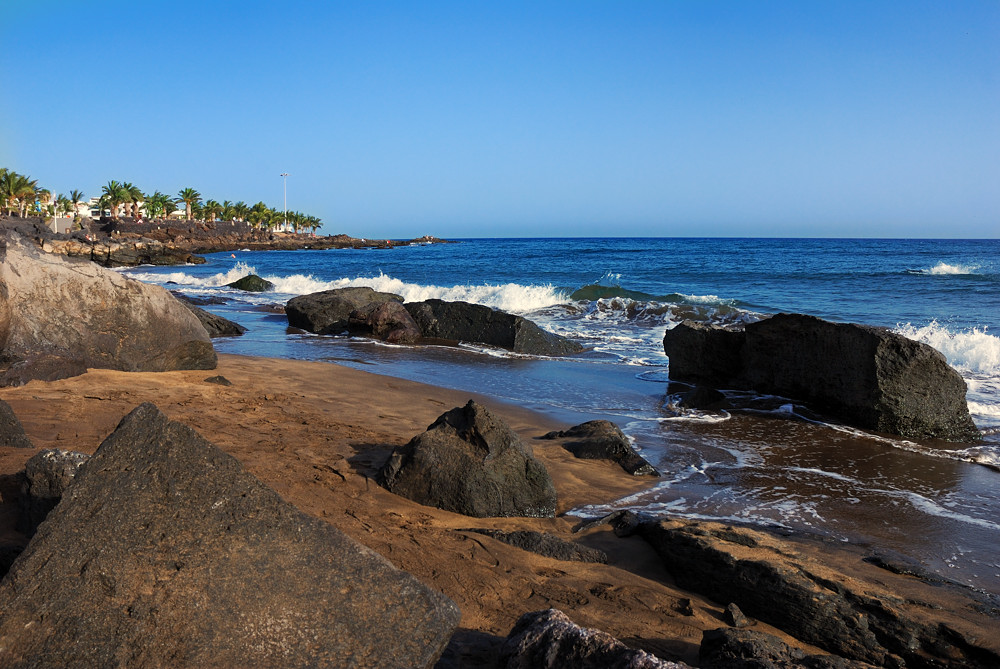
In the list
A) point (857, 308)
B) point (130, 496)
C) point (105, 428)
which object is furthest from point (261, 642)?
point (857, 308)

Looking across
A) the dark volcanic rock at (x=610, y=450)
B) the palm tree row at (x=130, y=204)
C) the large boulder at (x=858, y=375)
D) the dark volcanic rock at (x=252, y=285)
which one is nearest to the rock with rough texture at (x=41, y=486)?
the dark volcanic rock at (x=610, y=450)

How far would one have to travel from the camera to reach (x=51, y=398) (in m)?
5.88

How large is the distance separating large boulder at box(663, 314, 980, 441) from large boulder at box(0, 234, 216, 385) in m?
7.31

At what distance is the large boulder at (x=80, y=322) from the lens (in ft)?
21.4

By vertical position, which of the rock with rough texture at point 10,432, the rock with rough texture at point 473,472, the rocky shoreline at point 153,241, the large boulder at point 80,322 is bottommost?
the rock with rough texture at point 473,472

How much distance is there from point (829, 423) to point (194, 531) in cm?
810

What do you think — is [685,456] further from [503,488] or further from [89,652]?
[89,652]

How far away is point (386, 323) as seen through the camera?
14.8 meters

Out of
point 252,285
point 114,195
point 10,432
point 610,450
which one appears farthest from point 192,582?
point 114,195

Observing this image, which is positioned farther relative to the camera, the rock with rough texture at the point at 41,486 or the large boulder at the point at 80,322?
the large boulder at the point at 80,322

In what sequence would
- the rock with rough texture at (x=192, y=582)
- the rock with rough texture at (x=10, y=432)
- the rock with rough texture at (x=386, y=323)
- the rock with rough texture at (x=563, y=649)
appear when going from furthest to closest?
1. the rock with rough texture at (x=386, y=323)
2. the rock with rough texture at (x=10, y=432)
3. the rock with rough texture at (x=563, y=649)
4. the rock with rough texture at (x=192, y=582)

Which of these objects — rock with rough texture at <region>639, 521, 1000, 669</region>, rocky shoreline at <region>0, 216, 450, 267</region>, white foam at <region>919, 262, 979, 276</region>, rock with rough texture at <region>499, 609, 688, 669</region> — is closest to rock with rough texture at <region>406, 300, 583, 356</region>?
rock with rough texture at <region>639, 521, 1000, 669</region>

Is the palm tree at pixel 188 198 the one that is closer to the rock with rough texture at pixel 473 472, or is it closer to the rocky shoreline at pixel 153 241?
the rocky shoreline at pixel 153 241

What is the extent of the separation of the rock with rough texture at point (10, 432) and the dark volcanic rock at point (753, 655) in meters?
4.12
